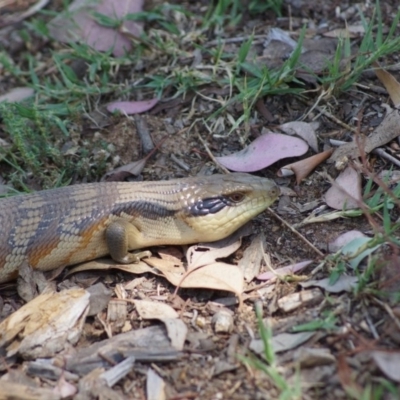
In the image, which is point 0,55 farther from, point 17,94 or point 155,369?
point 155,369

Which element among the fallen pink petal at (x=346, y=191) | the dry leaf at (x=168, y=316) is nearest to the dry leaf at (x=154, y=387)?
the dry leaf at (x=168, y=316)

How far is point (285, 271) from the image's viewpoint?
480 cm

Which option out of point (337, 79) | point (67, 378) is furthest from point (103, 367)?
point (337, 79)

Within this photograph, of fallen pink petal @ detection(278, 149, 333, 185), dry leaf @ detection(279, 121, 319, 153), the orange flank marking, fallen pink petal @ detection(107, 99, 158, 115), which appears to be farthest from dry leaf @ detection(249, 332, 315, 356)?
fallen pink petal @ detection(107, 99, 158, 115)

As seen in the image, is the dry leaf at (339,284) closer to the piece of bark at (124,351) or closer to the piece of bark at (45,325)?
the piece of bark at (124,351)

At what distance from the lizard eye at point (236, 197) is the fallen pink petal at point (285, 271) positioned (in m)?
0.62

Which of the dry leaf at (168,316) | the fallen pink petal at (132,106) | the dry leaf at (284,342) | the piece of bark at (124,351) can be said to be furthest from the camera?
the fallen pink petal at (132,106)

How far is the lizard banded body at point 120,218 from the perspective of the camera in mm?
5105

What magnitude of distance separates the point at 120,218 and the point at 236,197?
2.93ft

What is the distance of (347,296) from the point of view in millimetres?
4352

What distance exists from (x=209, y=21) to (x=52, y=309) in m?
3.67

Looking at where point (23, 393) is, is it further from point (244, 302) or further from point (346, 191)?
point (346, 191)

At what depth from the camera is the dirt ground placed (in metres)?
3.95

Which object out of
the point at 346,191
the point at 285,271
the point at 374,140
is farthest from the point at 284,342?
the point at 374,140
